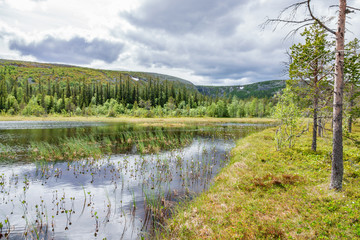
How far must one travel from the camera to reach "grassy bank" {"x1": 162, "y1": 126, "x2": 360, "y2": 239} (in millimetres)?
7234

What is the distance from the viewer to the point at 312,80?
20734 mm

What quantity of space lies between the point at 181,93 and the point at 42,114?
105 m

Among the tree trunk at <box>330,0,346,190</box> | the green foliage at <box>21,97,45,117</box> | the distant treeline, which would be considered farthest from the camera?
the distant treeline

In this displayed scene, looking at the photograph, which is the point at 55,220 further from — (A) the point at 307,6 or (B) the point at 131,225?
(A) the point at 307,6

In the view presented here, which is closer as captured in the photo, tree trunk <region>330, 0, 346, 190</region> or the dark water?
the dark water

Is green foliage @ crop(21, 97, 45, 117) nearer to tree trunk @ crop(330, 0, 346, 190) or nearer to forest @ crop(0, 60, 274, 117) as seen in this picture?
forest @ crop(0, 60, 274, 117)

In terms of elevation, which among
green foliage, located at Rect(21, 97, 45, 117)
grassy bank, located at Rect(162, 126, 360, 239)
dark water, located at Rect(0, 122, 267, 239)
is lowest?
dark water, located at Rect(0, 122, 267, 239)

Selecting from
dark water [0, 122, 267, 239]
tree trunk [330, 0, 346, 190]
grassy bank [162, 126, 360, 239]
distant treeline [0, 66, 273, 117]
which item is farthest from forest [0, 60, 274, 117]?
tree trunk [330, 0, 346, 190]

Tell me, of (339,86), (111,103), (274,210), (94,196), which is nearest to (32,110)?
(111,103)

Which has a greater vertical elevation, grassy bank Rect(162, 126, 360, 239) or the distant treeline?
the distant treeline

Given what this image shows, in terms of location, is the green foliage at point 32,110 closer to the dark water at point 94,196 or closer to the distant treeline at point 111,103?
the distant treeline at point 111,103

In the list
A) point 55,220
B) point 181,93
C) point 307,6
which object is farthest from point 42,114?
point 307,6

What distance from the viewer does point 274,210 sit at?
8914mm

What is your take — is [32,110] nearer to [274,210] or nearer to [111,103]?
[111,103]
